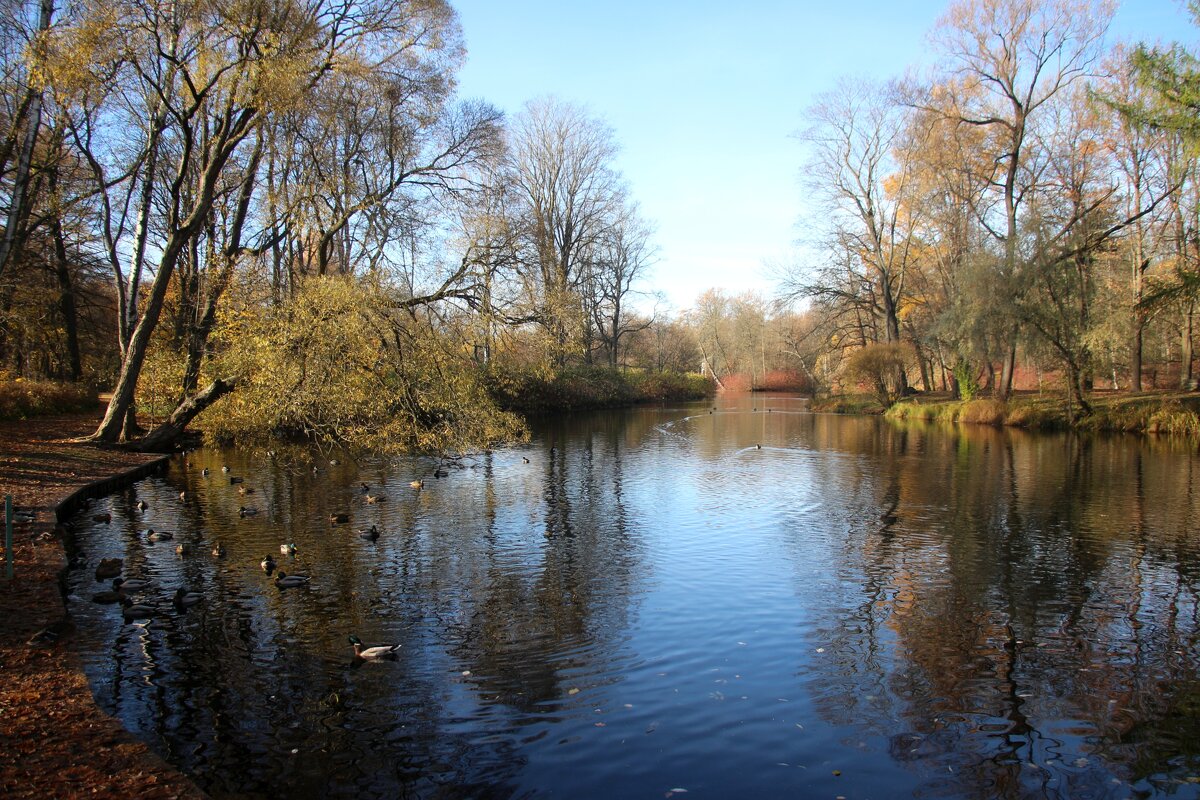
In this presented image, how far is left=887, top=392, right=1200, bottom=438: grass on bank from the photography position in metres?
27.6

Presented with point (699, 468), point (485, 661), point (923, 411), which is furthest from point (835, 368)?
point (485, 661)

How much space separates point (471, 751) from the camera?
597 cm

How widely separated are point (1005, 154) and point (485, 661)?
34654 millimetres

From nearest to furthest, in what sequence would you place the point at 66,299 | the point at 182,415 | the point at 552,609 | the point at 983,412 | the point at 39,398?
the point at 552,609
the point at 182,415
the point at 39,398
the point at 66,299
the point at 983,412

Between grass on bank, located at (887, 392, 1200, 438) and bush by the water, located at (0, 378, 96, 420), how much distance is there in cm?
3673

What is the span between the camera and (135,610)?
8.84 metres

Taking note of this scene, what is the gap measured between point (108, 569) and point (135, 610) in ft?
5.49

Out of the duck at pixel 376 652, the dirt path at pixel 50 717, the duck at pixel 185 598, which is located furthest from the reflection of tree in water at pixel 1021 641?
the duck at pixel 185 598

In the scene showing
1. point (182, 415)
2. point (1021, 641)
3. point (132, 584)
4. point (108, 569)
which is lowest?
point (1021, 641)

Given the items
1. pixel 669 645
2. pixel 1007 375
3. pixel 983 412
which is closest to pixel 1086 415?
pixel 1007 375

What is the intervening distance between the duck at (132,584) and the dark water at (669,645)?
0.27 meters

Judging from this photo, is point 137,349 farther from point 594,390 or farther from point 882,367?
point 882,367

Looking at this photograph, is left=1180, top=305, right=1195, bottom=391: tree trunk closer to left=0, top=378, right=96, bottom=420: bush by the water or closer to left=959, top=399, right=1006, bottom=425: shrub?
left=959, top=399, right=1006, bottom=425: shrub

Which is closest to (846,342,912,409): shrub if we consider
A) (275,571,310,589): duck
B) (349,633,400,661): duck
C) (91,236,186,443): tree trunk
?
(91,236,186,443): tree trunk
